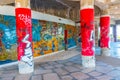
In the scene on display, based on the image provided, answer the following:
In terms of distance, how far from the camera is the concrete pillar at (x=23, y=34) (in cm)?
752

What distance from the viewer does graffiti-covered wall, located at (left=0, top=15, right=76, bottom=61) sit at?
9.31m

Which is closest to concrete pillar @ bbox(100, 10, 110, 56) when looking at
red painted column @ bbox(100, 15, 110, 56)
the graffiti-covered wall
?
red painted column @ bbox(100, 15, 110, 56)

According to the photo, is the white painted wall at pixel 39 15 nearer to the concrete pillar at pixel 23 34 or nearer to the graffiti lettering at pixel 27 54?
the concrete pillar at pixel 23 34

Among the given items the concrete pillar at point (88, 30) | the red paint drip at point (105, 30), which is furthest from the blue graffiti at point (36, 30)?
the red paint drip at point (105, 30)

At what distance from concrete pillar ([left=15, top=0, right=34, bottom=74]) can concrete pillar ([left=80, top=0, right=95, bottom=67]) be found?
3.03m

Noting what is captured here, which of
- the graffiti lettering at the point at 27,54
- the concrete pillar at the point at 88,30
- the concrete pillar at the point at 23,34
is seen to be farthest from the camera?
the concrete pillar at the point at 88,30

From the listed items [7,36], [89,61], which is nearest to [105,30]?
[89,61]

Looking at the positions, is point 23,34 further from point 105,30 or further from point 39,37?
point 105,30

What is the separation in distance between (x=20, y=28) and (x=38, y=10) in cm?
514

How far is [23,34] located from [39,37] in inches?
187

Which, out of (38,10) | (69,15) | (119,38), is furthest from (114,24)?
(38,10)

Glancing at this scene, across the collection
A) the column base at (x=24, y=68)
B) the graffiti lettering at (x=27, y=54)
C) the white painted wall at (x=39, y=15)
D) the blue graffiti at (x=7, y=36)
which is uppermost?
the white painted wall at (x=39, y=15)

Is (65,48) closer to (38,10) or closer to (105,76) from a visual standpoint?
(38,10)

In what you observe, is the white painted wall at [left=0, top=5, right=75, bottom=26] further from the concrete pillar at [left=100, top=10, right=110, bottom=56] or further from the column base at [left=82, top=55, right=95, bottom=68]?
the column base at [left=82, top=55, right=95, bottom=68]
